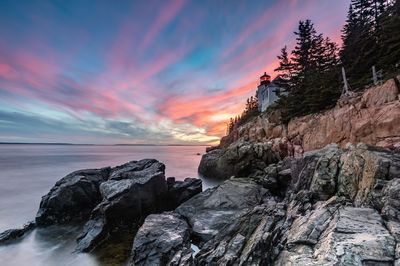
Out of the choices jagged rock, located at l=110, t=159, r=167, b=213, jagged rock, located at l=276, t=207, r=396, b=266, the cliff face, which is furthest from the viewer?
the cliff face

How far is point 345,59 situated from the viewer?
30.1m

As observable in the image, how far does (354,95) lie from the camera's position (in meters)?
21.2

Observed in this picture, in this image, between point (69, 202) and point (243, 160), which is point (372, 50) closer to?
point (243, 160)

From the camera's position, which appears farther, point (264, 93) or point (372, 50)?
point (264, 93)

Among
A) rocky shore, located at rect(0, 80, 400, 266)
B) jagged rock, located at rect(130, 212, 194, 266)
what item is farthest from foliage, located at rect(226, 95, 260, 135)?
jagged rock, located at rect(130, 212, 194, 266)

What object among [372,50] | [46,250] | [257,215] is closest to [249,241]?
[257,215]

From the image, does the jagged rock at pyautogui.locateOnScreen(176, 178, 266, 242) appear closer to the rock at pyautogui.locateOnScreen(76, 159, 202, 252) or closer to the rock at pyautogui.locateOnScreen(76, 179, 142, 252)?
the rock at pyautogui.locateOnScreen(76, 159, 202, 252)

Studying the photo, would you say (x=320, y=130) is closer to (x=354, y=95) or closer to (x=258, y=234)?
(x=354, y=95)

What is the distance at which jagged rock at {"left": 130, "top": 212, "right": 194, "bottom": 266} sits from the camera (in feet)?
31.3

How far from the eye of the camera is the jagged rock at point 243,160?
3041 centimetres

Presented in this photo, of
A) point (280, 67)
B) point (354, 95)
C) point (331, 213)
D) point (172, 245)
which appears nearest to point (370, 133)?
point (354, 95)

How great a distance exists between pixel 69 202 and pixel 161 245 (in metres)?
10.8

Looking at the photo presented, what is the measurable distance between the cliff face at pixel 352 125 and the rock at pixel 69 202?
20.1 m

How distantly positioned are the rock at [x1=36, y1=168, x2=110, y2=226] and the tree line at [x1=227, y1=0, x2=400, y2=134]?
2246 centimetres
